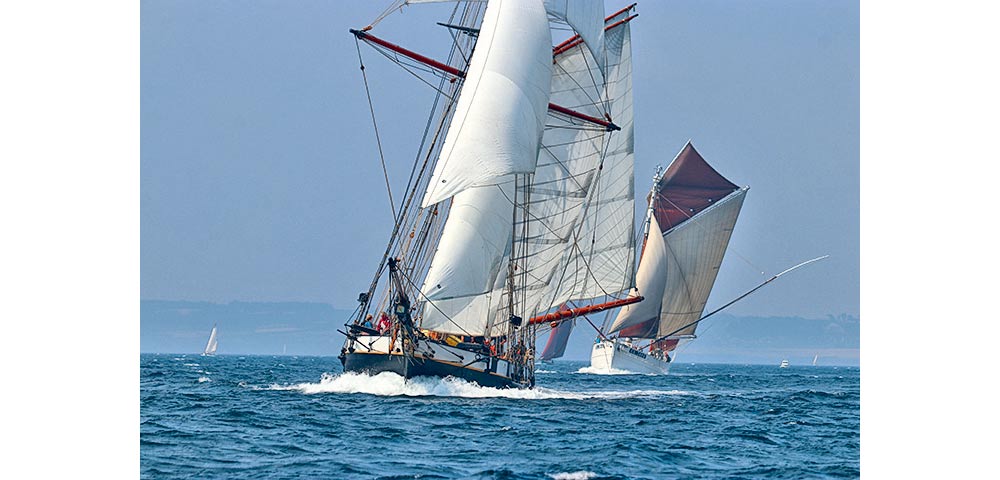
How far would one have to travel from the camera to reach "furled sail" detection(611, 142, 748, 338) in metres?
61.8

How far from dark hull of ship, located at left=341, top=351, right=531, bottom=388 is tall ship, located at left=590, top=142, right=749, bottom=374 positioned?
95.7 feet

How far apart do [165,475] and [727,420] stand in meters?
15.8

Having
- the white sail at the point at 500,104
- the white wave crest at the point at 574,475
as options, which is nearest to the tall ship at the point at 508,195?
the white sail at the point at 500,104

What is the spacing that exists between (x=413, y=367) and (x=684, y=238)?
34044mm

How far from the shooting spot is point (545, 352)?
104250 mm

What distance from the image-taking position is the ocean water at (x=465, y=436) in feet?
54.4

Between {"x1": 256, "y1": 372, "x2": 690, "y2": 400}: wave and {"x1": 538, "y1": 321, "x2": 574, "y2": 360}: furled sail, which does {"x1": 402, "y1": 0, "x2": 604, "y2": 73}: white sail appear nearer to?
{"x1": 256, "y1": 372, "x2": 690, "y2": 400}: wave

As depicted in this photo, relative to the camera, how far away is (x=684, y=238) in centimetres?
6197

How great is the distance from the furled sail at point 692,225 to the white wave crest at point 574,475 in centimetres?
4643

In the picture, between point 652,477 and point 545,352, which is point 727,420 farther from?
point 545,352

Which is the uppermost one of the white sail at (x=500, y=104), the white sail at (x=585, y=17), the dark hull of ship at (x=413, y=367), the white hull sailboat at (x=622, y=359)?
the white sail at (x=585, y=17)

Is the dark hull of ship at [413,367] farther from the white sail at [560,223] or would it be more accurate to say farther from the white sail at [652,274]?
the white sail at [652,274]

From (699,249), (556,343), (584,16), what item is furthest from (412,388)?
(556,343)
